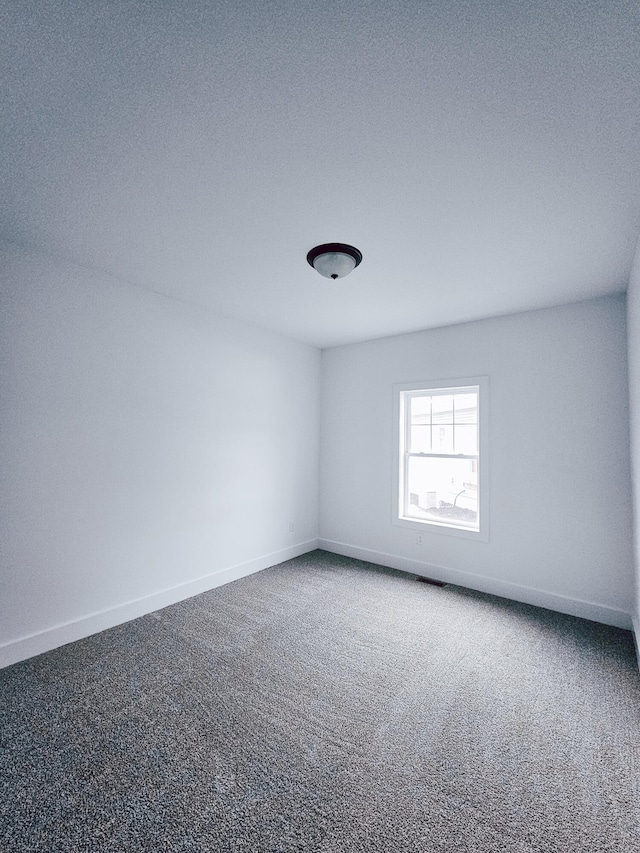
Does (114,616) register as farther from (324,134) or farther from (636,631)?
(636,631)

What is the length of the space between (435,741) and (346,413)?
3424 mm

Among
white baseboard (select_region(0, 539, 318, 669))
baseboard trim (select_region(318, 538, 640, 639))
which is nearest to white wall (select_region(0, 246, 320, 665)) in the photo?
white baseboard (select_region(0, 539, 318, 669))

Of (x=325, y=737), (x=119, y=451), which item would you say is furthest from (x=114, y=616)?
(x=325, y=737)

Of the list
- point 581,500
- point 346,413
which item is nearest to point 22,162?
point 346,413

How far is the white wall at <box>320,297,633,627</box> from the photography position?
3.17 metres

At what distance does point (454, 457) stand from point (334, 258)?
251 cm

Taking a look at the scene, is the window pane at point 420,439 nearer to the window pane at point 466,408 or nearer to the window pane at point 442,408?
the window pane at point 442,408

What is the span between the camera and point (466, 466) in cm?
407

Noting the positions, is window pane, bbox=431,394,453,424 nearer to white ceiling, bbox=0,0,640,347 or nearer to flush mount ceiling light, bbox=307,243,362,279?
white ceiling, bbox=0,0,640,347

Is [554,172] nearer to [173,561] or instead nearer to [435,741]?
[435,741]

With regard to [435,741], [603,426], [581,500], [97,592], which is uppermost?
[603,426]

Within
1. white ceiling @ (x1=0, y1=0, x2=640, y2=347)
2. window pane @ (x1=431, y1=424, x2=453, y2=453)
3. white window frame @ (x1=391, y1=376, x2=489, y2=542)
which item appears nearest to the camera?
white ceiling @ (x1=0, y1=0, x2=640, y2=347)

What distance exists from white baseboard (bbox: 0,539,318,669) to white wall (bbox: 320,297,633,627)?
1.56m

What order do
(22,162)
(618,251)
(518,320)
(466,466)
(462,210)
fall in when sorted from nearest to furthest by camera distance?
(22,162) < (462,210) < (618,251) < (518,320) < (466,466)
